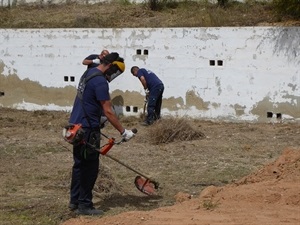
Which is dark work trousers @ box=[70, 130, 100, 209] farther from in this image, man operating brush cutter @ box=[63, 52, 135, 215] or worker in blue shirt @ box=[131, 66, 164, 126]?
worker in blue shirt @ box=[131, 66, 164, 126]

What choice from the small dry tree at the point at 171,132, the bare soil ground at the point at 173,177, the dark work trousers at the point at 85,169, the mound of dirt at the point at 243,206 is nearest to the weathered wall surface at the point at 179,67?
the bare soil ground at the point at 173,177

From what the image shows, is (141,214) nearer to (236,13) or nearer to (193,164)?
(193,164)

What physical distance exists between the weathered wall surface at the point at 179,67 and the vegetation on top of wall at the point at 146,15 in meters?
1.05

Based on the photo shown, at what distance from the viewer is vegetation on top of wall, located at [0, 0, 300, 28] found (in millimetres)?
16875

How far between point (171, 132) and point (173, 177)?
3.05 meters

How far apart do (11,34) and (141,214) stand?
40.8 feet

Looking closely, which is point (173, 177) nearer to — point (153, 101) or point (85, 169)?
point (85, 169)

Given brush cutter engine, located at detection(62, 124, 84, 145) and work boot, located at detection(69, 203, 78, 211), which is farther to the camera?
work boot, located at detection(69, 203, 78, 211)

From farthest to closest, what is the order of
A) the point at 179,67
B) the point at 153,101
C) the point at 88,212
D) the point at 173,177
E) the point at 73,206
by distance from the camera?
the point at 179,67
the point at 153,101
the point at 173,177
the point at 73,206
the point at 88,212

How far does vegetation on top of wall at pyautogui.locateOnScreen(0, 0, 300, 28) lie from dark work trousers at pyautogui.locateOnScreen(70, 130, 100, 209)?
8950 millimetres

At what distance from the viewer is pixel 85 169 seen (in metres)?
7.61

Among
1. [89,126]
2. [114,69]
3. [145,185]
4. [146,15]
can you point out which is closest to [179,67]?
[146,15]

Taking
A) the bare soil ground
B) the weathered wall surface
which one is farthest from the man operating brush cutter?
the weathered wall surface

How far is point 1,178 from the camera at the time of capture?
952 centimetres
